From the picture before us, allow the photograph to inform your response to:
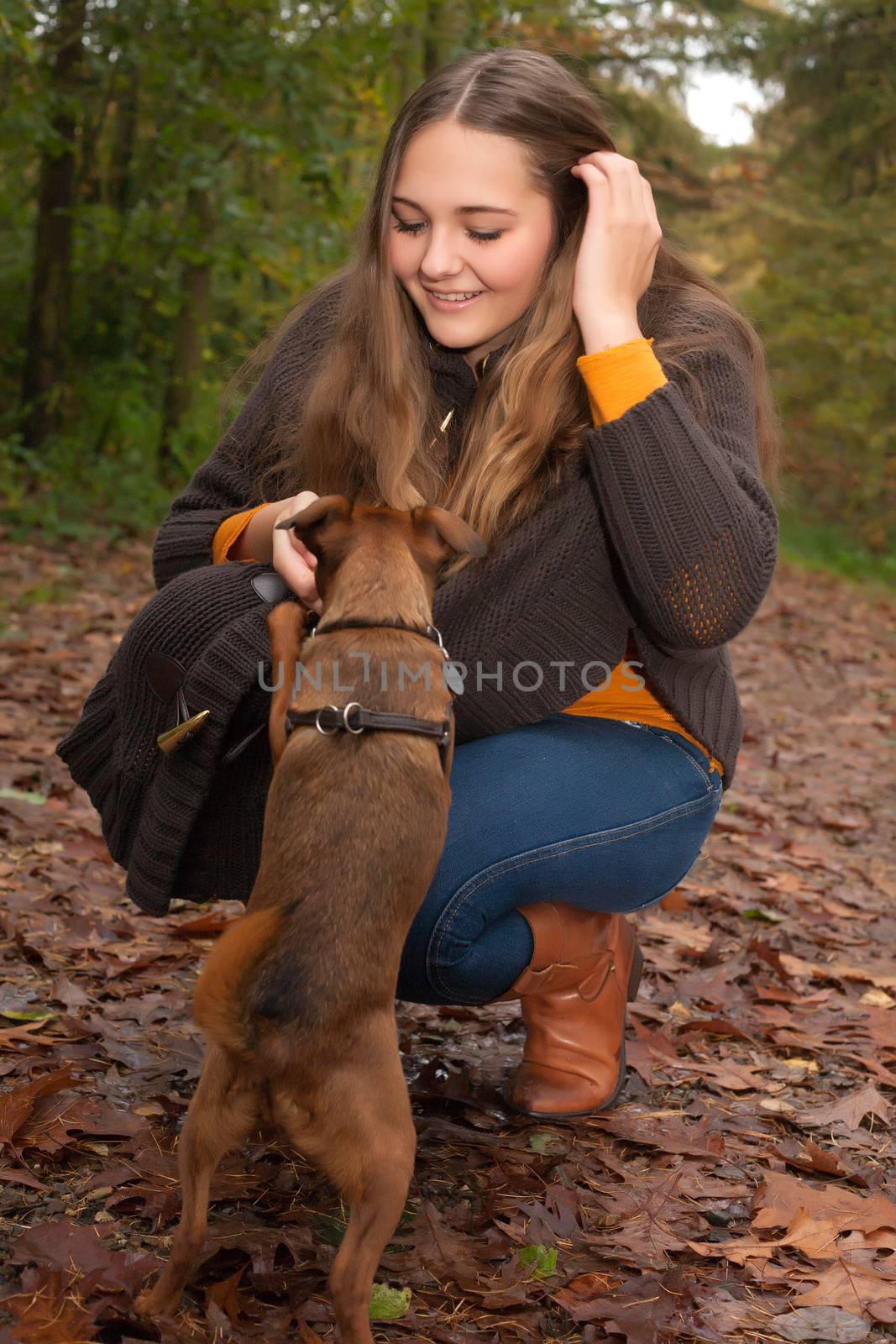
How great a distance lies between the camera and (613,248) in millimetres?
3172

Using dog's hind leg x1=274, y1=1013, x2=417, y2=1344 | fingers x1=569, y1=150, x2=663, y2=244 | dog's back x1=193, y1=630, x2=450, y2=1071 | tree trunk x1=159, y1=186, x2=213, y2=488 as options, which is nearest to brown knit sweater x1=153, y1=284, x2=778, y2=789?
fingers x1=569, y1=150, x2=663, y2=244

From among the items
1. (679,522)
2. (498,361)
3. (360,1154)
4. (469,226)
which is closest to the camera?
(360,1154)

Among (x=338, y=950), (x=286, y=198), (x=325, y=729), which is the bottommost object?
(x=338, y=950)

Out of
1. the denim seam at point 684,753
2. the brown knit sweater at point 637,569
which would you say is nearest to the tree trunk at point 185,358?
the brown knit sweater at point 637,569

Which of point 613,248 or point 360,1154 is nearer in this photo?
point 360,1154

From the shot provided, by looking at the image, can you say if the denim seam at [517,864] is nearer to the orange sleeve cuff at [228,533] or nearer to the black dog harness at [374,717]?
the black dog harness at [374,717]

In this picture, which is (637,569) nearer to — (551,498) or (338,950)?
(551,498)

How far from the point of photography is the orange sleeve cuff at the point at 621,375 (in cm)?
306

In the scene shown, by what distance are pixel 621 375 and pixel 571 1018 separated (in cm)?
168

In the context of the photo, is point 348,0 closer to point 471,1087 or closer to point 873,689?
point 873,689

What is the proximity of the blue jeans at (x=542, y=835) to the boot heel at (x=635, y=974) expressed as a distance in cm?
33

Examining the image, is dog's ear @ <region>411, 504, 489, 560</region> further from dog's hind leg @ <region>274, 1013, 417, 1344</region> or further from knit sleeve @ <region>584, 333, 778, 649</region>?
dog's hind leg @ <region>274, 1013, 417, 1344</region>

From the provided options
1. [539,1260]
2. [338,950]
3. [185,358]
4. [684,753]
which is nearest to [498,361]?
[684,753]

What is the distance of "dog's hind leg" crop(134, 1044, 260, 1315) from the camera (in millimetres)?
2359
